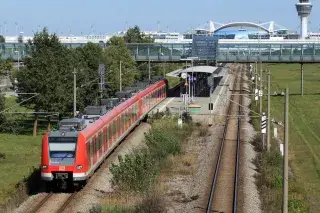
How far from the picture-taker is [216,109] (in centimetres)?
6988

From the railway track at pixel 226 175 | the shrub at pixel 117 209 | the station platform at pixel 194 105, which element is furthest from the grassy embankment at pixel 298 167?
the station platform at pixel 194 105

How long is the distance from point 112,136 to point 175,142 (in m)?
4.87

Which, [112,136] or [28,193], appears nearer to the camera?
[28,193]

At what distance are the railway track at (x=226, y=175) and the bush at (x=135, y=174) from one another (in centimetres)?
281

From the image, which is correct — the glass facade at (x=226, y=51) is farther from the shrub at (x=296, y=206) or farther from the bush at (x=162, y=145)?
the shrub at (x=296, y=206)

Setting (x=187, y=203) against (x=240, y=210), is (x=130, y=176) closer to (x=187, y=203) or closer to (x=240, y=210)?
(x=187, y=203)

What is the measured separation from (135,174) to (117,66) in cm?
4673

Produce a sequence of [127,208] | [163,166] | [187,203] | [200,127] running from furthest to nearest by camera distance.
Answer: [200,127]
[163,166]
[187,203]
[127,208]

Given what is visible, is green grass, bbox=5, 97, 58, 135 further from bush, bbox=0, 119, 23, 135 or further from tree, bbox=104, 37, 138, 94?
tree, bbox=104, 37, 138, 94

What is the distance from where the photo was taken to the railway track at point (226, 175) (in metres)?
26.6

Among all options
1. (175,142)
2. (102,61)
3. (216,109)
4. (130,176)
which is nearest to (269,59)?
(216,109)

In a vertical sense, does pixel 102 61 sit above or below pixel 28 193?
above

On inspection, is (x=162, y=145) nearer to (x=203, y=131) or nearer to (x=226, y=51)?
(x=203, y=131)

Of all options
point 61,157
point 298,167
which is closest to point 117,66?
point 298,167
